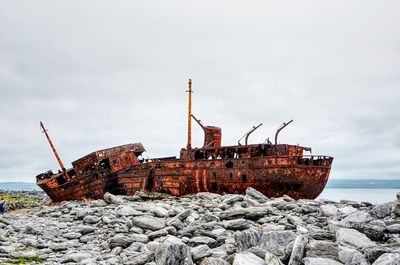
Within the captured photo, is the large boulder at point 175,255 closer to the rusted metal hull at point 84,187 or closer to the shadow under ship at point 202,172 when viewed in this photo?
the shadow under ship at point 202,172

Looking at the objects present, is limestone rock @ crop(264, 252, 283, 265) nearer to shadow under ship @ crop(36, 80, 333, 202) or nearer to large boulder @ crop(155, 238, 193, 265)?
large boulder @ crop(155, 238, 193, 265)

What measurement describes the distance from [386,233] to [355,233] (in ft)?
3.05

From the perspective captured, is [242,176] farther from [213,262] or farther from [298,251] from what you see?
[213,262]

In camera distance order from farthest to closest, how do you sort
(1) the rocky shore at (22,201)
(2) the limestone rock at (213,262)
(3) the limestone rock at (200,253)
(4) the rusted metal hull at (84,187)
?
(1) the rocky shore at (22,201), (4) the rusted metal hull at (84,187), (3) the limestone rock at (200,253), (2) the limestone rock at (213,262)

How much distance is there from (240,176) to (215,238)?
1253cm

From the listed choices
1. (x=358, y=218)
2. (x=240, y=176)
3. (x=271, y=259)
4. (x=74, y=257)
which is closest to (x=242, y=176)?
(x=240, y=176)

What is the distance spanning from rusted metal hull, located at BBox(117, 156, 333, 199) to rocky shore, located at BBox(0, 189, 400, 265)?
7.05 metres

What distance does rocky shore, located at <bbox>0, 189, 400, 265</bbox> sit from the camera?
6.59 meters

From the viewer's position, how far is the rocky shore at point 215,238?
6.59 m

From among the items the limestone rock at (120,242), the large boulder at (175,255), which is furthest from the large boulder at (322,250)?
the limestone rock at (120,242)

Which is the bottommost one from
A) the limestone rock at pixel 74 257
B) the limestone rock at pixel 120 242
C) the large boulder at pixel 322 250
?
the limestone rock at pixel 74 257

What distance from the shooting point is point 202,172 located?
2242 cm

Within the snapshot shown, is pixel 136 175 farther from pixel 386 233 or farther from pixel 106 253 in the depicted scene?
pixel 386 233

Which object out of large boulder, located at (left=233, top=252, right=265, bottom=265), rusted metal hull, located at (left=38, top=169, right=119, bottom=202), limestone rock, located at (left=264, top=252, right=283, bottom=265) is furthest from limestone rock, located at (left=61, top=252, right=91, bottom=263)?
rusted metal hull, located at (left=38, top=169, right=119, bottom=202)
